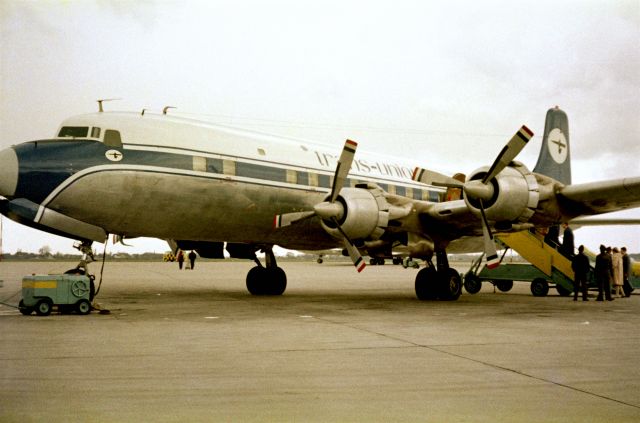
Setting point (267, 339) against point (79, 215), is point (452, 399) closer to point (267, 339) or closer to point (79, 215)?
point (267, 339)

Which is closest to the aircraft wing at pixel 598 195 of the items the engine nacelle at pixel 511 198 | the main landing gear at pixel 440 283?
the engine nacelle at pixel 511 198

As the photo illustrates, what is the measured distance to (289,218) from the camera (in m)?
14.5

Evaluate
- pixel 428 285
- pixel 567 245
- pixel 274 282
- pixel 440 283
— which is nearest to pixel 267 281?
pixel 274 282

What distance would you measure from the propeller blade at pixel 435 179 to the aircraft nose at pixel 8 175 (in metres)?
8.67

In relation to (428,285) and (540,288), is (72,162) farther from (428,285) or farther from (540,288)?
(540,288)

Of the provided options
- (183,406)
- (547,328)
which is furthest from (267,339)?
(547,328)

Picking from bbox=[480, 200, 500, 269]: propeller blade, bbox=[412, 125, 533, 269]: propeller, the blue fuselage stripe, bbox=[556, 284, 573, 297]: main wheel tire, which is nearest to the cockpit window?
the blue fuselage stripe

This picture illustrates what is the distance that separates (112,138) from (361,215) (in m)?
5.37

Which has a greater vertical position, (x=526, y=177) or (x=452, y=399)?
(x=526, y=177)

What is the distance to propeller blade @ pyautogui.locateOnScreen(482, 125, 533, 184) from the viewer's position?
13.3m

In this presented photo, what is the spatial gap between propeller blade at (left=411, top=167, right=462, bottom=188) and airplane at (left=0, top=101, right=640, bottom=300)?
0.06 m

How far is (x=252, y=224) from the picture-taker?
1513 cm

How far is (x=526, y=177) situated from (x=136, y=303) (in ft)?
30.6

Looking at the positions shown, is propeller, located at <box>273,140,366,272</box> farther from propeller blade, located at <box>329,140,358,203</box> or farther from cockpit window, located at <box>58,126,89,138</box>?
cockpit window, located at <box>58,126,89,138</box>
